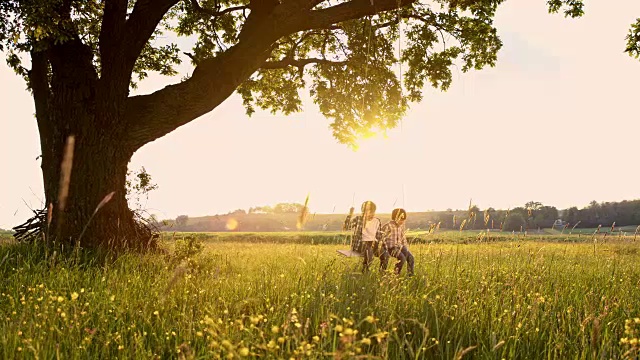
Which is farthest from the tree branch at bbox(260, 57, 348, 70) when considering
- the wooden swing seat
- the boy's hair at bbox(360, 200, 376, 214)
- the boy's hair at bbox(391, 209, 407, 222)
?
the wooden swing seat

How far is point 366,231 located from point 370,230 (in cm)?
9

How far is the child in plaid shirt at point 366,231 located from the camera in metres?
9.14

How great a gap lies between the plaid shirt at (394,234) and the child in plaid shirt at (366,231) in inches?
6.0

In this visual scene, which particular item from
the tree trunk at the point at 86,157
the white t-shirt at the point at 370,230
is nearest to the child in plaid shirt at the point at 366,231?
the white t-shirt at the point at 370,230

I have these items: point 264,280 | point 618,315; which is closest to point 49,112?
point 264,280

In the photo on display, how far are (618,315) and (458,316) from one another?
7.29ft

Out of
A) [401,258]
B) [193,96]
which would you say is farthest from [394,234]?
[193,96]

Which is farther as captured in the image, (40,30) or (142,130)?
(142,130)

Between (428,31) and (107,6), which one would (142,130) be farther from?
(428,31)

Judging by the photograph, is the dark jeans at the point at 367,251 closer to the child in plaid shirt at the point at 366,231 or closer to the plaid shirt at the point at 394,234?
the child in plaid shirt at the point at 366,231

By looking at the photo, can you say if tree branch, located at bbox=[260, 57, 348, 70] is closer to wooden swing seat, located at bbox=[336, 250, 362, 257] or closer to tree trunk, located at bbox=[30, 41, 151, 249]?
tree trunk, located at bbox=[30, 41, 151, 249]

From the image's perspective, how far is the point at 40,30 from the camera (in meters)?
8.77

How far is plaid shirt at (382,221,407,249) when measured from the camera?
911 cm

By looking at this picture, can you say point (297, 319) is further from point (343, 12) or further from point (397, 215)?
point (343, 12)
